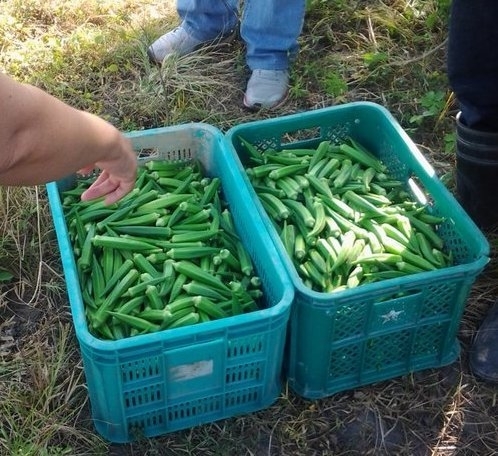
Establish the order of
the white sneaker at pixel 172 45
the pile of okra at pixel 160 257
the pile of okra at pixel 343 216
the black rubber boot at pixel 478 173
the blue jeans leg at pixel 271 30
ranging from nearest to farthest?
the pile of okra at pixel 160 257 < the pile of okra at pixel 343 216 < the black rubber boot at pixel 478 173 < the blue jeans leg at pixel 271 30 < the white sneaker at pixel 172 45

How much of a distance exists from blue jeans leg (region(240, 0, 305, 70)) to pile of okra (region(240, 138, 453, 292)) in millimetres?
712

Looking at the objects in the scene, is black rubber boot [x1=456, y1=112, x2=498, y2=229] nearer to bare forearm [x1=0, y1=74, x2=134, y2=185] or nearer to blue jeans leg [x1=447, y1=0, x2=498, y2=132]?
blue jeans leg [x1=447, y1=0, x2=498, y2=132]

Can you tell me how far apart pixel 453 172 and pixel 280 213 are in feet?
3.25

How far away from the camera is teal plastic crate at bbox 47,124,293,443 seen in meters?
2.12

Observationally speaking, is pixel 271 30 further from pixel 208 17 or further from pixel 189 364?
pixel 189 364

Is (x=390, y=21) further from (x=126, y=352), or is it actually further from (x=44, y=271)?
(x=126, y=352)

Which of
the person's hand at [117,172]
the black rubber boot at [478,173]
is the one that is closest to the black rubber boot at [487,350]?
the black rubber boot at [478,173]

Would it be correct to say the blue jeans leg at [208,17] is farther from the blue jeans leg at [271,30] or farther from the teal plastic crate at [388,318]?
the teal plastic crate at [388,318]

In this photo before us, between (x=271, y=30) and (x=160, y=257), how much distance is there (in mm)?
1439

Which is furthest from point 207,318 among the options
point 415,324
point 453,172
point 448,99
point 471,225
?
point 448,99

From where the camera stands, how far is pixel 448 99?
11.6 feet

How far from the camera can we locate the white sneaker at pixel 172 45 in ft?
12.6

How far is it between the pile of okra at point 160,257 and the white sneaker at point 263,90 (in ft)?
2.56

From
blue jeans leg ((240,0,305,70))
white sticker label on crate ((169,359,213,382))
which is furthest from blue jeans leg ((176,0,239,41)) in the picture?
white sticker label on crate ((169,359,213,382))
